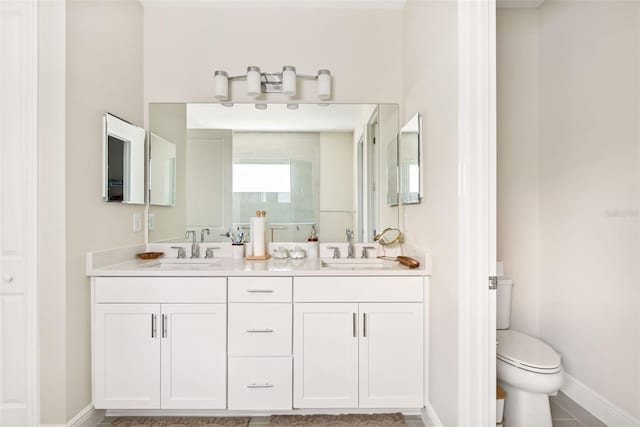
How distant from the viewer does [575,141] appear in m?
2.06

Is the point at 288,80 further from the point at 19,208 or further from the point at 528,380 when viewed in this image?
the point at 528,380

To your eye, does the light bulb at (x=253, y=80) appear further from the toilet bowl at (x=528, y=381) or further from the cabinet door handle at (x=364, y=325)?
the toilet bowl at (x=528, y=381)

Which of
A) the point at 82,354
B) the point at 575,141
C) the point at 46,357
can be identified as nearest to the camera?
the point at 46,357

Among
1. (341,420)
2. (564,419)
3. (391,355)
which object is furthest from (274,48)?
(564,419)

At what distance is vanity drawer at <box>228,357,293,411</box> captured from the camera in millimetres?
1825

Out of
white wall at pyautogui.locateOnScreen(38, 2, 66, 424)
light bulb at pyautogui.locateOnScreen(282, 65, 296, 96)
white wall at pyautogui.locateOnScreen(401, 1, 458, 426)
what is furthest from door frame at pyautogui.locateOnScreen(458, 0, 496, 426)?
white wall at pyautogui.locateOnScreen(38, 2, 66, 424)

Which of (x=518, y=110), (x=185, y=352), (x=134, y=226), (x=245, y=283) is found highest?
(x=518, y=110)

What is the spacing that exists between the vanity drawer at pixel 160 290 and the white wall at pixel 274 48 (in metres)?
1.32

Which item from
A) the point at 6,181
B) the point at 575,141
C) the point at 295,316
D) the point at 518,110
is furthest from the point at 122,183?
the point at 575,141

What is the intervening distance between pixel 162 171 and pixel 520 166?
2533mm

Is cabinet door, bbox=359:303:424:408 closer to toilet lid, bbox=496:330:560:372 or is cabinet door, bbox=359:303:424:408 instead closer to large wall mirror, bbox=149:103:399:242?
toilet lid, bbox=496:330:560:372

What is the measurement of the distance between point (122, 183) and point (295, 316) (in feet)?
4.48

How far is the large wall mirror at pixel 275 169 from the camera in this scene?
243 centimetres

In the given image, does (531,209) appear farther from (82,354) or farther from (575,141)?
(82,354)
